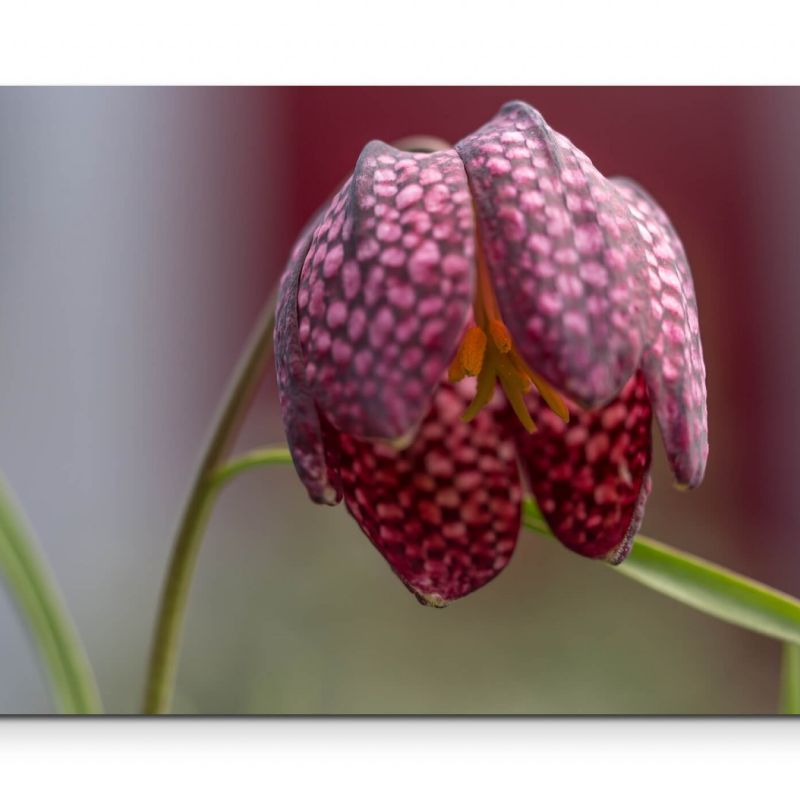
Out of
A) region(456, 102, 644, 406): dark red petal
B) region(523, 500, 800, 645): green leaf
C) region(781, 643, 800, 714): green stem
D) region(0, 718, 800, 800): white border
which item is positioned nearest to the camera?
region(456, 102, 644, 406): dark red petal

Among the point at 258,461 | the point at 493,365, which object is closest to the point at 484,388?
the point at 493,365

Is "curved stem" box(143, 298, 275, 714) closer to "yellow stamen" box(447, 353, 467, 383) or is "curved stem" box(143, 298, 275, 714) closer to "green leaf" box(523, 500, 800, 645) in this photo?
"yellow stamen" box(447, 353, 467, 383)

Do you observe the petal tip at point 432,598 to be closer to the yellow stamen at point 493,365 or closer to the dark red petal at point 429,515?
the dark red petal at point 429,515

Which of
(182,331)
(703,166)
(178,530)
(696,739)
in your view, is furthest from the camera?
(182,331)
